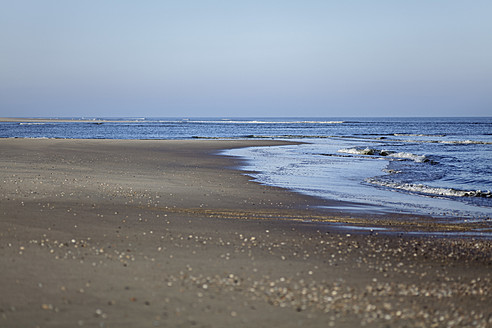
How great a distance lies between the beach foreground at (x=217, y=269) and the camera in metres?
5.27

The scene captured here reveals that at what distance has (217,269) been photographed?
6863mm

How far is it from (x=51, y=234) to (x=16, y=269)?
2.03 metres

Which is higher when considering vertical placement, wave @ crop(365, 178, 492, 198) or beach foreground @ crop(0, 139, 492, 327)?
beach foreground @ crop(0, 139, 492, 327)

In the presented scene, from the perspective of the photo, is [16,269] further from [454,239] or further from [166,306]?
[454,239]

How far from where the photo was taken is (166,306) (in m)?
5.41

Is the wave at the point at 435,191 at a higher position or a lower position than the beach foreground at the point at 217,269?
lower

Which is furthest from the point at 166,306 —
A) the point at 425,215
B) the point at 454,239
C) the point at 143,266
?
the point at 425,215

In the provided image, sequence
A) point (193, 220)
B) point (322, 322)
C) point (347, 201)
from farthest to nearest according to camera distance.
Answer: point (347, 201) < point (193, 220) < point (322, 322)

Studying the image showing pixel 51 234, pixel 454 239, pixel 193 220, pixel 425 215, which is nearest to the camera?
pixel 51 234

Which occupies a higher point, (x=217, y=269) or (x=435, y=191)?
(x=217, y=269)

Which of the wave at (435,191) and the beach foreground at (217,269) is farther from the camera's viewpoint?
the wave at (435,191)

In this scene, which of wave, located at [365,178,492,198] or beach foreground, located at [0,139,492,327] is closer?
beach foreground, located at [0,139,492,327]

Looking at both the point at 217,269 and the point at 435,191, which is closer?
the point at 217,269

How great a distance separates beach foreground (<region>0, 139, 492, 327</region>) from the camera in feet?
17.3
